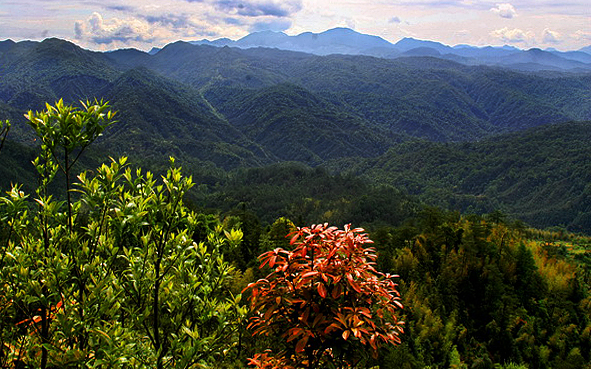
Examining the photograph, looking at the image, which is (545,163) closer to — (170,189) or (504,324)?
(504,324)

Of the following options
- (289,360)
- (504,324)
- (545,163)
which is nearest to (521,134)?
(545,163)

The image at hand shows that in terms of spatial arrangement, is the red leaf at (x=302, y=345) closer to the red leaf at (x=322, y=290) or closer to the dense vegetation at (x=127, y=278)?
the dense vegetation at (x=127, y=278)

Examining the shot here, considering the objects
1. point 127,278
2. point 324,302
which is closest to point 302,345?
point 324,302

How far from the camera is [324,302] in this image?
3137mm

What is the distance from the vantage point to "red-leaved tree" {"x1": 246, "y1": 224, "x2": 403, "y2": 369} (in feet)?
9.74

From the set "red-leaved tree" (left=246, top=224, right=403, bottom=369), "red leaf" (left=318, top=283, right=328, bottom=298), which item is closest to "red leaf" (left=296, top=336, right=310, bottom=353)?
"red-leaved tree" (left=246, top=224, right=403, bottom=369)

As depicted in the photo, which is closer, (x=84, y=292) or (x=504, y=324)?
(x=84, y=292)

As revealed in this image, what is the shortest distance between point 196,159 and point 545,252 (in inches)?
7000

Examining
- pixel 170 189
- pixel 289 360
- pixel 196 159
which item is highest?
pixel 170 189

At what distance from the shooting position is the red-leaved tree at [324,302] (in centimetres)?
297

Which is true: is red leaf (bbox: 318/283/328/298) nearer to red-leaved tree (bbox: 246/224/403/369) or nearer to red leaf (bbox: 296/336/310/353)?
red-leaved tree (bbox: 246/224/403/369)

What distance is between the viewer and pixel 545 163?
15525cm

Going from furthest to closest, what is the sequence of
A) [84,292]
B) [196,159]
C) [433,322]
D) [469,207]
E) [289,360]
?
[196,159], [469,207], [433,322], [289,360], [84,292]

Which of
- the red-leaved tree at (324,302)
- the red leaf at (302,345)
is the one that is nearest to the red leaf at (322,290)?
the red-leaved tree at (324,302)
